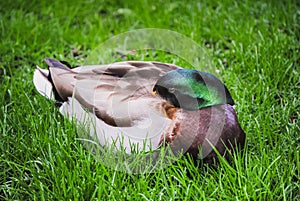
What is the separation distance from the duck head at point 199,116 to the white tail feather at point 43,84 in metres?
0.77

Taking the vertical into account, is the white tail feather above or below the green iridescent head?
below

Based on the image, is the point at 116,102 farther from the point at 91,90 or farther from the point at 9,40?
the point at 9,40

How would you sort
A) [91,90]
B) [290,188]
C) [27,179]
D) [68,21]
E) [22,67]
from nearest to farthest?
1. [290,188]
2. [27,179]
3. [91,90]
4. [22,67]
5. [68,21]

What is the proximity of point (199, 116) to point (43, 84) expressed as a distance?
1101mm

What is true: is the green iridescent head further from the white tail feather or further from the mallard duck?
the white tail feather

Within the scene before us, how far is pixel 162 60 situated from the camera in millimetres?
3750

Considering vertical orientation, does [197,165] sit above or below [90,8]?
below

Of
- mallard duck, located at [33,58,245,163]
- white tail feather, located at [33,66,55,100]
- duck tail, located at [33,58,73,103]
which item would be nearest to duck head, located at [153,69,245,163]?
mallard duck, located at [33,58,245,163]

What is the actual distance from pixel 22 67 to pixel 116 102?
1.44 meters

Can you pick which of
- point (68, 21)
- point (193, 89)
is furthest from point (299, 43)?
point (68, 21)

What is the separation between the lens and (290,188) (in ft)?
7.68

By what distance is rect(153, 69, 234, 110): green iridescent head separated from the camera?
8.14 feet

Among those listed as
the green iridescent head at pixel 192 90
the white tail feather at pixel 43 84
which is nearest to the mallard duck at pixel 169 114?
the green iridescent head at pixel 192 90

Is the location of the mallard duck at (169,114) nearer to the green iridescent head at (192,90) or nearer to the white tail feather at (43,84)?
the green iridescent head at (192,90)
